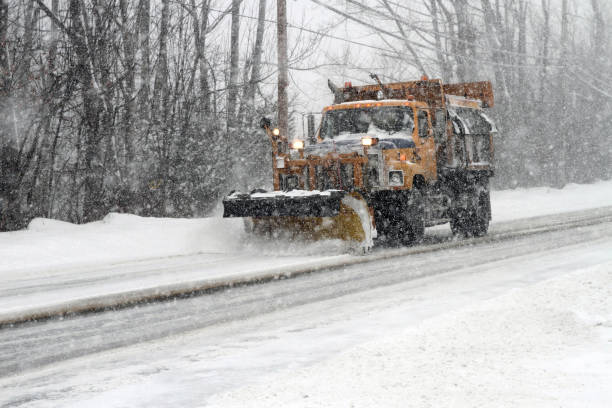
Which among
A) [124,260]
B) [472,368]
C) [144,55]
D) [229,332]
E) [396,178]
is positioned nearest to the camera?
[472,368]

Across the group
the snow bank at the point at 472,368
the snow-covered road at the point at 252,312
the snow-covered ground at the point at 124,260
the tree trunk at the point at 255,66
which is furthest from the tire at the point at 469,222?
the snow bank at the point at 472,368

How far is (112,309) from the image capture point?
800 cm

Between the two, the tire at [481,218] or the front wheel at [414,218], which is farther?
the tire at [481,218]

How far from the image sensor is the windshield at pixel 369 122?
13.9 meters

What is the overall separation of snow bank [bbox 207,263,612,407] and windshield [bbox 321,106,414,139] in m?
7.40

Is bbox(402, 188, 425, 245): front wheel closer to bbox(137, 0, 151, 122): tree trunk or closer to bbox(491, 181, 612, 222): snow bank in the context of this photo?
bbox(491, 181, 612, 222): snow bank

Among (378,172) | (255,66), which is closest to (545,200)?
(255,66)

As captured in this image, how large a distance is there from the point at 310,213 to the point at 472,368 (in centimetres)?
721

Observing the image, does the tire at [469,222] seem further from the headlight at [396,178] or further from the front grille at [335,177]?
the front grille at [335,177]

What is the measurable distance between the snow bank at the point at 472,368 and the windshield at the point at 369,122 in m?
7.40

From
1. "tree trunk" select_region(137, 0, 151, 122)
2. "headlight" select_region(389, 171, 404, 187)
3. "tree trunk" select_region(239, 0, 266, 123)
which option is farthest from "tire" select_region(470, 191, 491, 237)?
"tree trunk" select_region(137, 0, 151, 122)

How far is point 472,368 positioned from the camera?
491cm

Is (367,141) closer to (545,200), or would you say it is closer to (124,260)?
(124,260)

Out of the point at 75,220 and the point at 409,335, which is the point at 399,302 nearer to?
the point at 409,335
